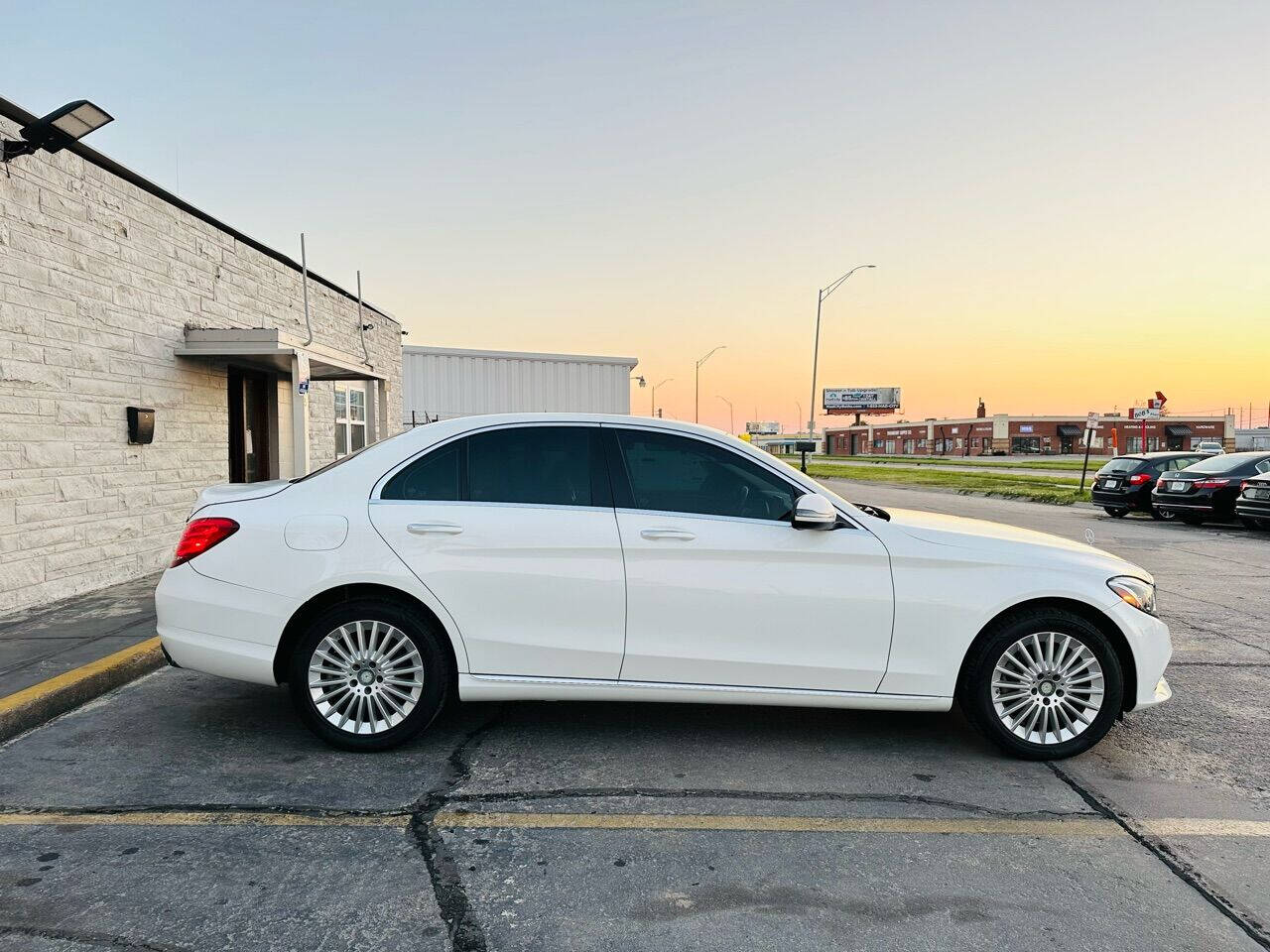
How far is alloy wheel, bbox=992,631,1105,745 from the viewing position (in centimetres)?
415

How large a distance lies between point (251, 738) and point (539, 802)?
1755mm

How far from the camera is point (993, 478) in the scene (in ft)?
112

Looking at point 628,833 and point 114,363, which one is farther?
point 114,363

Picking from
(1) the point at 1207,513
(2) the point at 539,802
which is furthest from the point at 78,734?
(1) the point at 1207,513

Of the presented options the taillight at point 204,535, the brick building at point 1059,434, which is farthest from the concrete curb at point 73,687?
the brick building at point 1059,434

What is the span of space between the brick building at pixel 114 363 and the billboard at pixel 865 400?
425 ft

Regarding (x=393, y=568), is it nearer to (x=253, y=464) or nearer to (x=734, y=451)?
(x=734, y=451)

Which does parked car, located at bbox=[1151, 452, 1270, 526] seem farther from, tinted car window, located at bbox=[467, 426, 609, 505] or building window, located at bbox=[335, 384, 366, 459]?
tinted car window, located at bbox=[467, 426, 609, 505]

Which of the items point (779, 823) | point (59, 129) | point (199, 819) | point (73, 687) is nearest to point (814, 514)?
point (779, 823)

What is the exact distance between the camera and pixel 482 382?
1819 centimetres

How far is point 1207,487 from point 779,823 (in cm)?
1651

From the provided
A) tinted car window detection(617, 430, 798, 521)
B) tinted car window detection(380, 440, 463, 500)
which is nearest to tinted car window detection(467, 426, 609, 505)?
tinted car window detection(380, 440, 463, 500)

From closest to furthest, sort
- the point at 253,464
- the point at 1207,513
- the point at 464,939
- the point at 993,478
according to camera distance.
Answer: the point at 464,939
the point at 253,464
the point at 1207,513
the point at 993,478

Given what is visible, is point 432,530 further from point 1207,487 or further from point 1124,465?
point 1124,465
